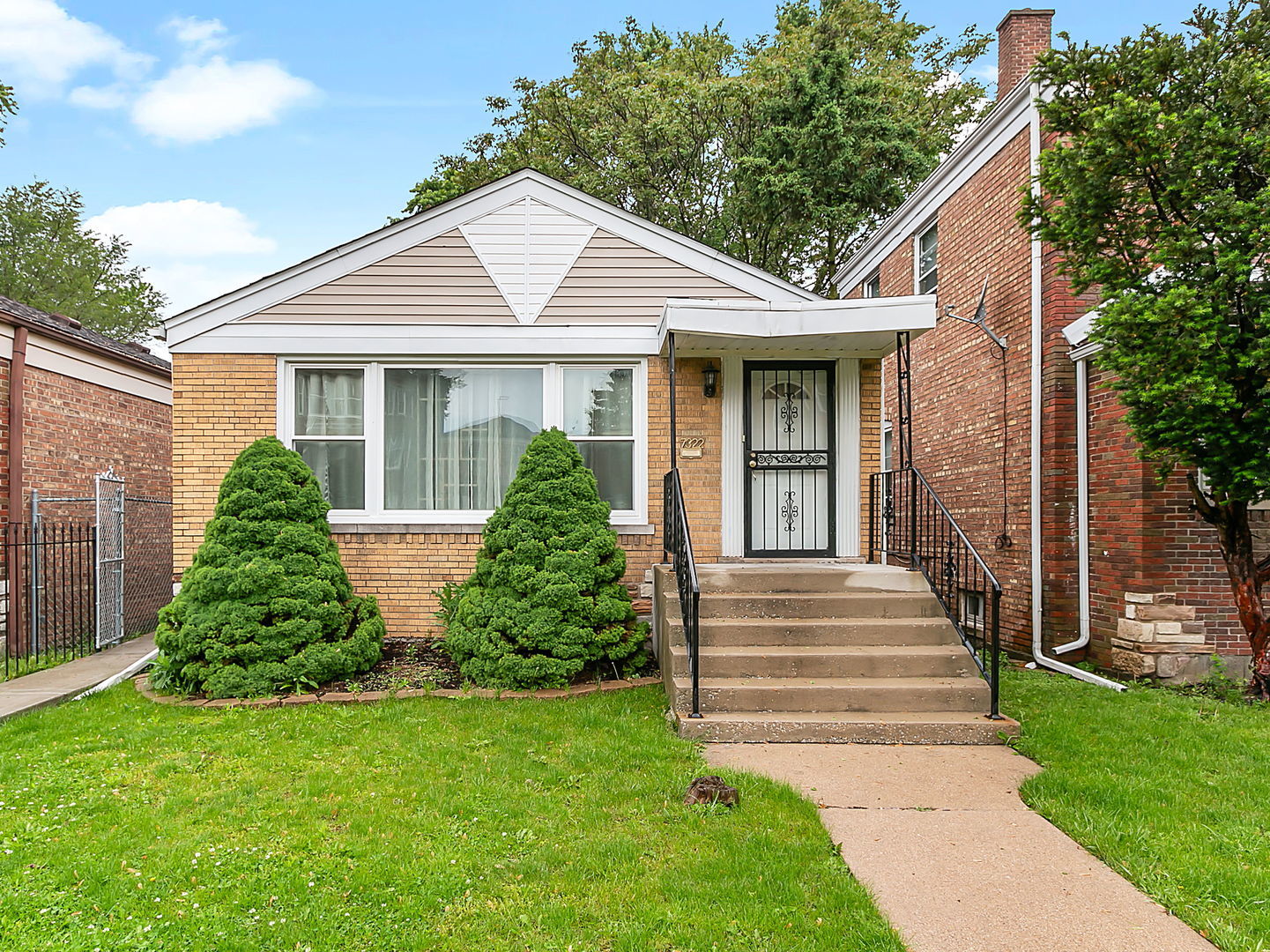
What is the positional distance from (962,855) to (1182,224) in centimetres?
492

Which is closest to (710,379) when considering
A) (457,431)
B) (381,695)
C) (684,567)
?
(684,567)

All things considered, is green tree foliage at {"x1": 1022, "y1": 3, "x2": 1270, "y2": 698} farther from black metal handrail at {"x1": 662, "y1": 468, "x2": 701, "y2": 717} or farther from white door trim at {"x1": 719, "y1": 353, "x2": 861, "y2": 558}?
black metal handrail at {"x1": 662, "y1": 468, "x2": 701, "y2": 717}

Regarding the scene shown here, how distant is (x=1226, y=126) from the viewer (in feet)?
18.0

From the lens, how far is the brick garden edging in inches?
238

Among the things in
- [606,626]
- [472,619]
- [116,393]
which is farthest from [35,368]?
[606,626]

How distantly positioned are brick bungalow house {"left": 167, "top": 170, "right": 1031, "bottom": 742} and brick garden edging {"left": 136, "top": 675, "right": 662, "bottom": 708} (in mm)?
1504

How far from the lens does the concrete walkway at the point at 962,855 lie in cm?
283

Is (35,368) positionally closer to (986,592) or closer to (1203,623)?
(986,592)

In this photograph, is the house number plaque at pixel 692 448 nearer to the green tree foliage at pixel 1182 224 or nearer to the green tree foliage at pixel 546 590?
the green tree foliage at pixel 546 590

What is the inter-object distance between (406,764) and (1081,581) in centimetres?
654

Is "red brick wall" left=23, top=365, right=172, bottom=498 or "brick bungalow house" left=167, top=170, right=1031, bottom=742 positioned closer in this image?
"brick bungalow house" left=167, top=170, right=1031, bottom=742

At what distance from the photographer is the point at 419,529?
7707 mm

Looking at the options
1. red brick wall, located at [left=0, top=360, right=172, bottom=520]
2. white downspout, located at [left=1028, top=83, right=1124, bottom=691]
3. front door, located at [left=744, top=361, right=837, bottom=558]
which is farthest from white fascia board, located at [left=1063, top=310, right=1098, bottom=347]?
red brick wall, located at [left=0, top=360, right=172, bottom=520]

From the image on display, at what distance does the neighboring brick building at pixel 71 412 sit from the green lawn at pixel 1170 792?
10255 mm
